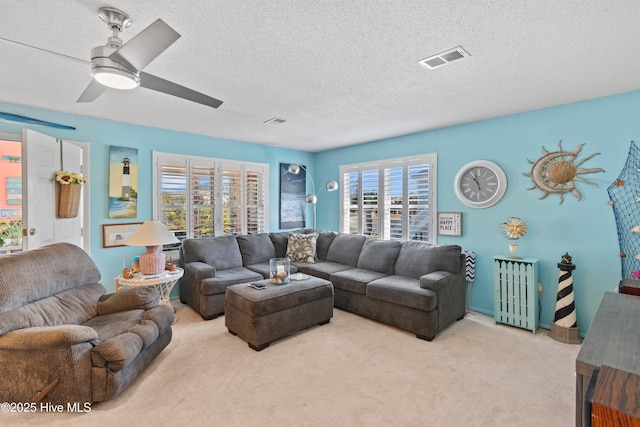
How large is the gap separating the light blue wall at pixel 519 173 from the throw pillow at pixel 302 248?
72.1 inches

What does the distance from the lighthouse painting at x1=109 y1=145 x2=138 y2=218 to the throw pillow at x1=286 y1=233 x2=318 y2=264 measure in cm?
228

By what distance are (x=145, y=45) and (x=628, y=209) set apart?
424 cm

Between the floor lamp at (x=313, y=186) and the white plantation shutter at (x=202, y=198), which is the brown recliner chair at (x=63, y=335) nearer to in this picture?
the white plantation shutter at (x=202, y=198)

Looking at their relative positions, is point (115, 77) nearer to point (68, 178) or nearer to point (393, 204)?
point (68, 178)

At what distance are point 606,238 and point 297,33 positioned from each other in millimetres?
3555

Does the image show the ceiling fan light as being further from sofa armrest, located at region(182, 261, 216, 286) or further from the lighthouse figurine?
the lighthouse figurine

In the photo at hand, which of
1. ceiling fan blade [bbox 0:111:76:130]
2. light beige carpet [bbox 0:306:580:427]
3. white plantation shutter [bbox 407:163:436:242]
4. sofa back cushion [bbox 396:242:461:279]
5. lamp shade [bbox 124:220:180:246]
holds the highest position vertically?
ceiling fan blade [bbox 0:111:76:130]

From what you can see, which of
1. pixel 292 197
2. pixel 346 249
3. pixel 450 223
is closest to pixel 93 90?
pixel 346 249

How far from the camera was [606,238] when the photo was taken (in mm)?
2996

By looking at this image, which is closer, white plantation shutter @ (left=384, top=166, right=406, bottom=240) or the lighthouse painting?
the lighthouse painting

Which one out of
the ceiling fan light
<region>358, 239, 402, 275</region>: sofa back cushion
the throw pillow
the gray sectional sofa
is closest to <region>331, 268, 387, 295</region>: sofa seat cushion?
the gray sectional sofa

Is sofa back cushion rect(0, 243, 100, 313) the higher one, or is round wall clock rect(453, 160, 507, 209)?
round wall clock rect(453, 160, 507, 209)

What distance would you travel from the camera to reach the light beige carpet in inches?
76.2

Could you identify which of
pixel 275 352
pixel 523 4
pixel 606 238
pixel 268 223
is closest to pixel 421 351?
pixel 275 352
